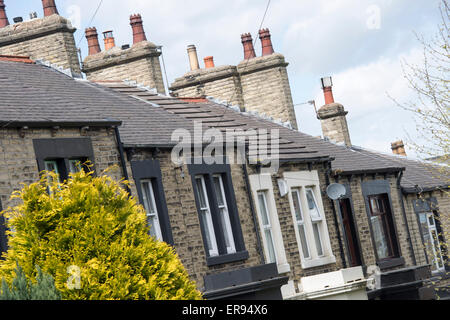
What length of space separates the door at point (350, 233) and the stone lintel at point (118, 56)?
679 centimetres

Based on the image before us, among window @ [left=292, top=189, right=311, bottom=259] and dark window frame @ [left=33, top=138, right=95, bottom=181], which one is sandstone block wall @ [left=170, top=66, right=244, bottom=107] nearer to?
window @ [left=292, top=189, right=311, bottom=259]

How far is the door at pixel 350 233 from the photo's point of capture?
78.5 feet

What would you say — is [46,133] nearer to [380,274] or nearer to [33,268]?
[33,268]

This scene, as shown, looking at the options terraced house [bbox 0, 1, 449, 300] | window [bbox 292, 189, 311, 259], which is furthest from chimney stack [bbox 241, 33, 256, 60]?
window [bbox 292, 189, 311, 259]

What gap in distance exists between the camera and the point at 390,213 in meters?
26.2

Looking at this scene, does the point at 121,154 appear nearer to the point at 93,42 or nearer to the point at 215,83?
the point at 93,42

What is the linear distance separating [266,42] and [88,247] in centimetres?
1943

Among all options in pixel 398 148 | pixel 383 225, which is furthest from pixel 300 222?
pixel 398 148

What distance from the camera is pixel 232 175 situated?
61.5 ft

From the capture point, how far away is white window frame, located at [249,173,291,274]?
19.4 meters

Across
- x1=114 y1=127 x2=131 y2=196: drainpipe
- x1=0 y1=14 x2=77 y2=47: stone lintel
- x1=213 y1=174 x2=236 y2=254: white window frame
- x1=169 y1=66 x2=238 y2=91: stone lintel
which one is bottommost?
x1=213 y1=174 x2=236 y2=254: white window frame

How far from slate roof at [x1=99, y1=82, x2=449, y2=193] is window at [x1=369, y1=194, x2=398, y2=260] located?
95 cm

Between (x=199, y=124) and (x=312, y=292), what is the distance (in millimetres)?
4470
